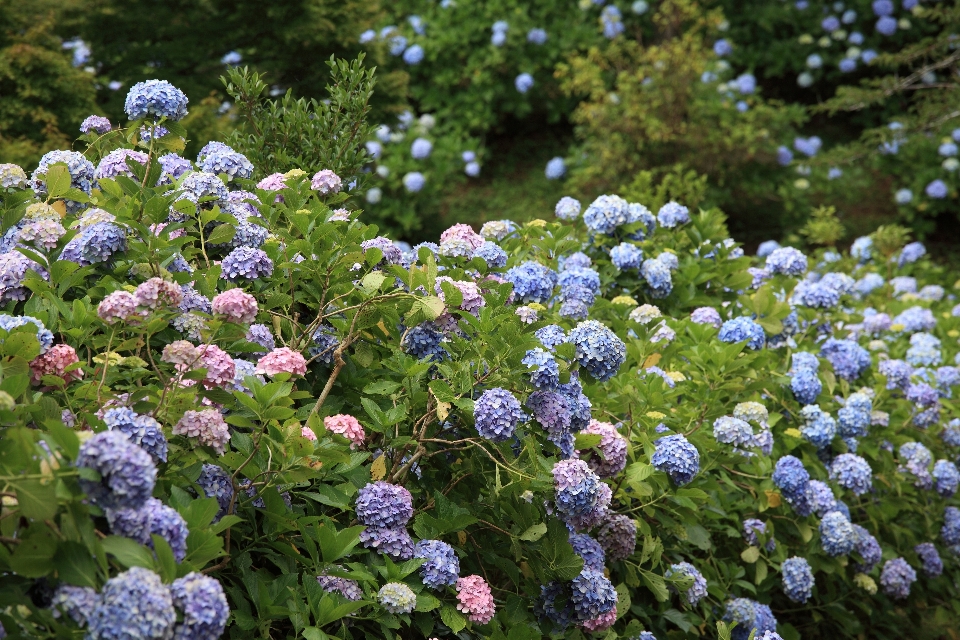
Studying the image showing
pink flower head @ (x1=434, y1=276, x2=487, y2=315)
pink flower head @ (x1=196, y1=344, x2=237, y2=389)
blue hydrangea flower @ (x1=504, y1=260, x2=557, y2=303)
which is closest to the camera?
pink flower head @ (x1=196, y1=344, x2=237, y2=389)

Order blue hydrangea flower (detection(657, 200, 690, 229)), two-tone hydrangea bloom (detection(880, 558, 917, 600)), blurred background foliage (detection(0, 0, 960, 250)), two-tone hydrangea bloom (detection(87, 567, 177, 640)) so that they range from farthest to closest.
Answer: blurred background foliage (detection(0, 0, 960, 250))
blue hydrangea flower (detection(657, 200, 690, 229))
two-tone hydrangea bloom (detection(880, 558, 917, 600))
two-tone hydrangea bloom (detection(87, 567, 177, 640))

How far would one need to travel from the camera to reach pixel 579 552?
207 centimetres

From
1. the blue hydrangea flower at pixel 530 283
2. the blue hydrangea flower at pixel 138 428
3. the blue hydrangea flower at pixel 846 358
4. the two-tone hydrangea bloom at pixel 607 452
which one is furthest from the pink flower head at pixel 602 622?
the blue hydrangea flower at pixel 846 358

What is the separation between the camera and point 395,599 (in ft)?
5.70

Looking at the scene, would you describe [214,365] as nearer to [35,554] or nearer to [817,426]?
[35,554]

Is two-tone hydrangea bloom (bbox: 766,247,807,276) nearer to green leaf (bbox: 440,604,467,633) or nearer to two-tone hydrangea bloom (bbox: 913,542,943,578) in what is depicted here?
two-tone hydrangea bloom (bbox: 913,542,943,578)

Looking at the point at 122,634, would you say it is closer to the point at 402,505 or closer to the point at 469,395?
the point at 402,505

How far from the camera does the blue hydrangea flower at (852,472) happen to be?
2.99 metres

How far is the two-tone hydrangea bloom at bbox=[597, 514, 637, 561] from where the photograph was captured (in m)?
2.24

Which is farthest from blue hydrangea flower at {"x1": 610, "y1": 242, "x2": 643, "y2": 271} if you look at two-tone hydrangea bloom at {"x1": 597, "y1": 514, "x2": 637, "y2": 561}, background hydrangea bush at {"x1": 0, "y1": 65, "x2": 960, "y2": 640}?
two-tone hydrangea bloom at {"x1": 597, "y1": 514, "x2": 637, "y2": 561}

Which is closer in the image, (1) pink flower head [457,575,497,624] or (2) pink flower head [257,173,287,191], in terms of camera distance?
(1) pink flower head [457,575,497,624]

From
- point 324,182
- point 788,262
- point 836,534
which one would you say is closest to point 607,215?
point 788,262

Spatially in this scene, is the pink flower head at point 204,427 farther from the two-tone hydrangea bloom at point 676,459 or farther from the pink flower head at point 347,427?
the two-tone hydrangea bloom at point 676,459

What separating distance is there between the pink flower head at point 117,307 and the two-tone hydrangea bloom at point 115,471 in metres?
0.45
